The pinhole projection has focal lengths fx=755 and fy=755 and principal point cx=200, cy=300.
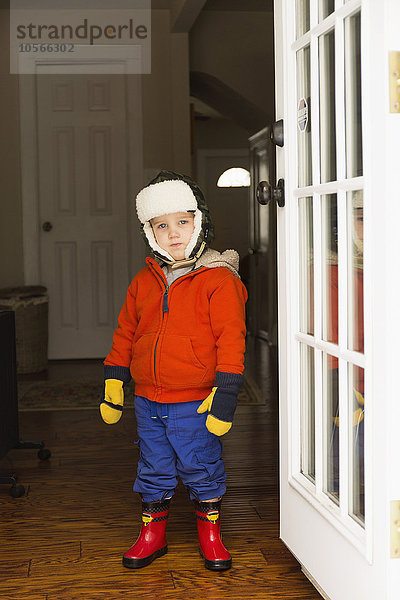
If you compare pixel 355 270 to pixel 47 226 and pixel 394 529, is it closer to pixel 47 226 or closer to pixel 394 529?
pixel 394 529

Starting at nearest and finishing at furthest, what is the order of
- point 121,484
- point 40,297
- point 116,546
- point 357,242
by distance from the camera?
point 357,242 → point 116,546 → point 121,484 → point 40,297

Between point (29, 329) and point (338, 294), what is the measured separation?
410 cm

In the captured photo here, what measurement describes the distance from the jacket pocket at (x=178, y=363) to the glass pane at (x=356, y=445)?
556 millimetres

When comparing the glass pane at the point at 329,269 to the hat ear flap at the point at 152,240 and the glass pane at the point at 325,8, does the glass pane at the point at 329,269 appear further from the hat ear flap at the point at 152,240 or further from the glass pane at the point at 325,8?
Answer: the hat ear flap at the point at 152,240

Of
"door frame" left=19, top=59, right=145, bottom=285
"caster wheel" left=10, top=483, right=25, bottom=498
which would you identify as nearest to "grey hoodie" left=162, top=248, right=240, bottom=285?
"caster wheel" left=10, top=483, right=25, bottom=498

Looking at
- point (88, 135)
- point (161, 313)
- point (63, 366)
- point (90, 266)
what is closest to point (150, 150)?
point (88, 135)

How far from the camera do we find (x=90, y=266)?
597 centimetres

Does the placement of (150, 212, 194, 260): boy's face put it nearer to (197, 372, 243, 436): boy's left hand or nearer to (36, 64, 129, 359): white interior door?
(197, 372, 243, 436): boy's left hand

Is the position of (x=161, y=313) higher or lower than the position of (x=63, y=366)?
higher

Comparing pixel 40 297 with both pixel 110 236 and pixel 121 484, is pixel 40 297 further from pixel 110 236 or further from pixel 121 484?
pixel 121 484

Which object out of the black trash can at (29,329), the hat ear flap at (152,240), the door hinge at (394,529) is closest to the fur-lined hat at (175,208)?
the hat ear flap at (152,240)

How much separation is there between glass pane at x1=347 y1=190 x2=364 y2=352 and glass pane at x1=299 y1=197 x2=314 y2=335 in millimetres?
240

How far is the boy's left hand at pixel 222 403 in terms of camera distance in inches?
76.3

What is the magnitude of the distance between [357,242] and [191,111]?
16.9 ft
